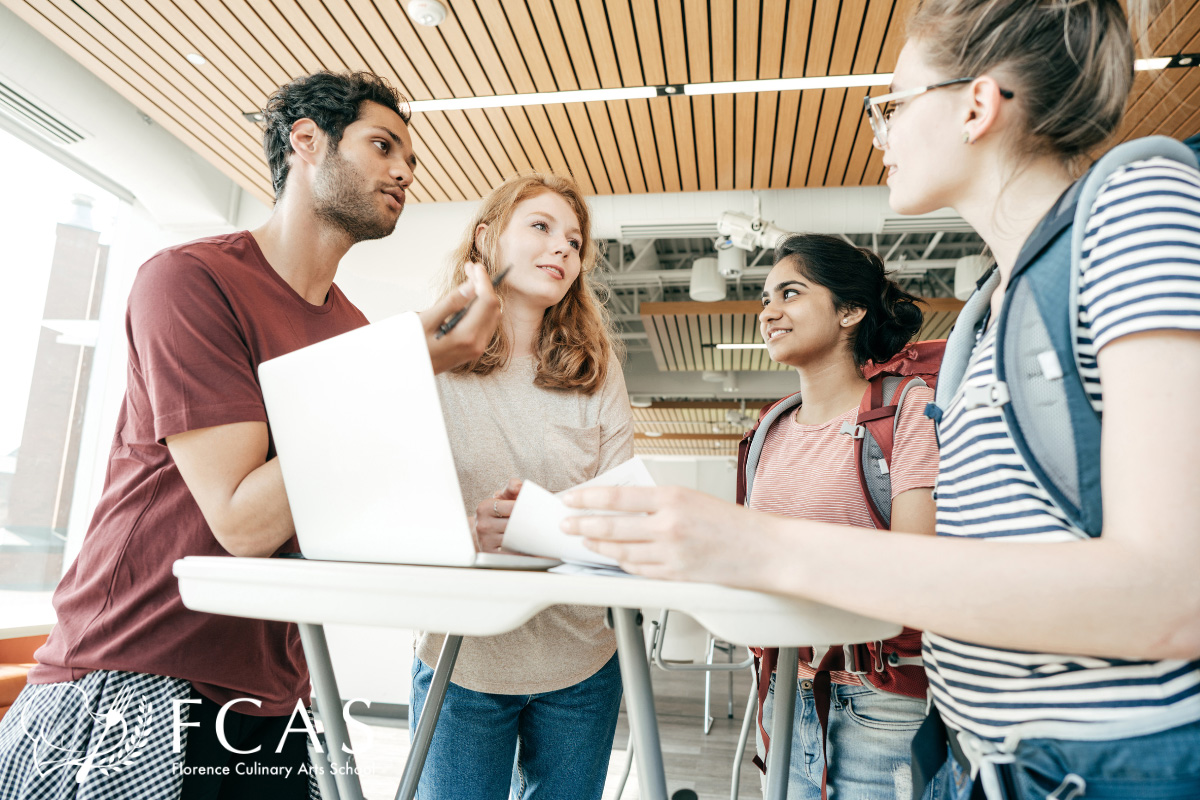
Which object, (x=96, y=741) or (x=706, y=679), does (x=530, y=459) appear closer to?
(x=96, y=741)

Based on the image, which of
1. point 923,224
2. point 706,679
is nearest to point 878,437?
point 706,679

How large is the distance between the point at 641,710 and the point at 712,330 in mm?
7489

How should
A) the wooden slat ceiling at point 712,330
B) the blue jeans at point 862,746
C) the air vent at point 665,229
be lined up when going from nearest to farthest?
the blue jeans at point 862,746 → the air vent at point 665,229 → the wooden slat ceiling at point 712,330

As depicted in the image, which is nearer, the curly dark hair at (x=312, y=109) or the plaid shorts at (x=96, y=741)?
the plaid shorts at (x=96, y=741)

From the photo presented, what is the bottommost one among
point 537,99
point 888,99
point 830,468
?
point 830,468

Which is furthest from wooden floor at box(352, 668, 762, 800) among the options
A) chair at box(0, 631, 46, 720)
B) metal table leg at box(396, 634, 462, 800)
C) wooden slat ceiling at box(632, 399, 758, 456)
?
wooden slat ceiling at box(632, 399, 758, 456)

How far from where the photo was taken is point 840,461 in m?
1.40

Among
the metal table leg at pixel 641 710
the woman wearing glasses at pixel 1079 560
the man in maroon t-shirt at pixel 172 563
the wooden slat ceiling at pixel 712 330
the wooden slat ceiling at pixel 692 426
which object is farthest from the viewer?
the wooden slat ceiling at pixel 692 426

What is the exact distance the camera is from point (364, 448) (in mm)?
643

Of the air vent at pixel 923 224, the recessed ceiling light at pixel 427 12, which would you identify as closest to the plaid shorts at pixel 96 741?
the recessed ceiling light at pixel 427 12

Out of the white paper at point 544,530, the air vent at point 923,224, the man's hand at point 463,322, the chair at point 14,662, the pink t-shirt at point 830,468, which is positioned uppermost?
the air vent at point 923,224

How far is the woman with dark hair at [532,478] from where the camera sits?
1.15m

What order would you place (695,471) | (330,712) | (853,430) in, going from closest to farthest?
(330,712), (853,430), (695,471)

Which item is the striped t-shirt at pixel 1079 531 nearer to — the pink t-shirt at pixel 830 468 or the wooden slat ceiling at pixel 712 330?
the pink t-shirt at pixel 830 468
